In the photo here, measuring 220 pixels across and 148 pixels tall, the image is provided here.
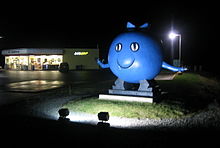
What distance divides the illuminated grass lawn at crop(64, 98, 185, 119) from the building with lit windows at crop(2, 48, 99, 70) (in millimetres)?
39706

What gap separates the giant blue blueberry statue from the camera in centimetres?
1135

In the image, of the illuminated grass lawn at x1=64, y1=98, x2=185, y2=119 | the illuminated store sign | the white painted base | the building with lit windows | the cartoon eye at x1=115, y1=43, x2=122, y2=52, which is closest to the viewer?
the illuminated grass lawn at x1=64, y1=98, x2=185, y2=119

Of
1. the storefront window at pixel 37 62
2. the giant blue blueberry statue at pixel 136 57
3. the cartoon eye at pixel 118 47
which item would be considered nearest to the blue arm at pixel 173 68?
the giant blue blueberry statue at pixel 136 57

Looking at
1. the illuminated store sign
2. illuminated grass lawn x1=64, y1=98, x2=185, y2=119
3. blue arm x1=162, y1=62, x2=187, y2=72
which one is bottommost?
illuminated grass lawn x1=64, y1=98, x2=185, y2=119

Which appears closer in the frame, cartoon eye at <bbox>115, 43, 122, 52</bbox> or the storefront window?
cartoon eye at <bbox>115, 43, 122, 52</bbox>

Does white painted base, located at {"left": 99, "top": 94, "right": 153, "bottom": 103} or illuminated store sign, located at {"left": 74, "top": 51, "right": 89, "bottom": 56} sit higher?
illuminated store sign, located at {"left": 74, "top": 51, "right": 89, "bottom": 56}

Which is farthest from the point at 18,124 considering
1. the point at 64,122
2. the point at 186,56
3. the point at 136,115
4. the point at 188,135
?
the point at 186,56

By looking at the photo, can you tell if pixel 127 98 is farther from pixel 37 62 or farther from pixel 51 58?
pixel 37 62

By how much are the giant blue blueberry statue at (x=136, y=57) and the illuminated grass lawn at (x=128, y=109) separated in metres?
1.46

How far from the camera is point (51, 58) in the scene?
5116 centimetres

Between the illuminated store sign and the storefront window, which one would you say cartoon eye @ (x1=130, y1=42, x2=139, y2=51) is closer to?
the storefront window

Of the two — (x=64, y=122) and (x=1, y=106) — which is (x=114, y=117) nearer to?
(x=64, y=122)

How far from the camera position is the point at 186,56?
79750 mm

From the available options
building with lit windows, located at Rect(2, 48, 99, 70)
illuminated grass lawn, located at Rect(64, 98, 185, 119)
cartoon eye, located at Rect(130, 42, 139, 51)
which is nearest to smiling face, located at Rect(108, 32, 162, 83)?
cartoon eye, located at Rect(130, 42, 139, 51)
